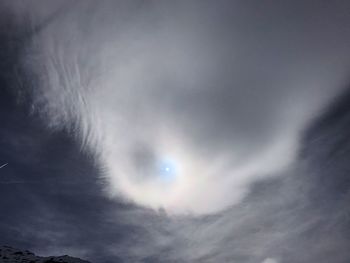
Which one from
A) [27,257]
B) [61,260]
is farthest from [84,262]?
[27,257]

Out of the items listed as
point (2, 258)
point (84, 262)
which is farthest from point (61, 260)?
point (2, 258)

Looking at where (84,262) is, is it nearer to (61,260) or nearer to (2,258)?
(61,260)

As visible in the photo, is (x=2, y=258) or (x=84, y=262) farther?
(x=84, y=262)

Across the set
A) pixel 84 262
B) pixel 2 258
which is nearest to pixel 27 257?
pixel 2 258

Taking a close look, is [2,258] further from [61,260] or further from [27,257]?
[61,260]

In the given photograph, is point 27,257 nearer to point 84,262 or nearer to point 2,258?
point 2,258
